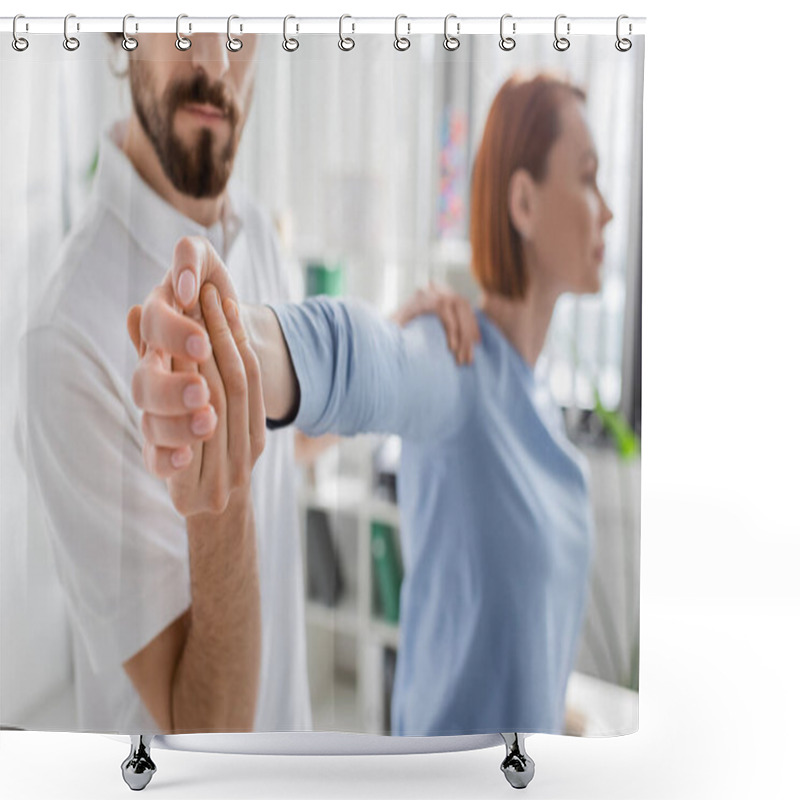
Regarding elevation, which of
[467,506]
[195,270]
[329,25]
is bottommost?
[467,506]

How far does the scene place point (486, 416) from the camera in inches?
66.1

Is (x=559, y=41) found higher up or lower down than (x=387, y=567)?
higher up

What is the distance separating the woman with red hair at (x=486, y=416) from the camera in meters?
1.64

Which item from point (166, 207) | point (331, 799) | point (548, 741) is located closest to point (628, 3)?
point (166, 207)

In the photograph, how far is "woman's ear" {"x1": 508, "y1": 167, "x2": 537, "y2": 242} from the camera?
5.42 feet

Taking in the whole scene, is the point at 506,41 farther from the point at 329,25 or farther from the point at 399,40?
the point at 329,25

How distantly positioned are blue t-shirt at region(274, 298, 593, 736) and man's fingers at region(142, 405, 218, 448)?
145mm

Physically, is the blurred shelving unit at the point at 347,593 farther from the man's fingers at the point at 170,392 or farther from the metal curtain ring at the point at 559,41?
the metal curtain ring at the point at 559,41

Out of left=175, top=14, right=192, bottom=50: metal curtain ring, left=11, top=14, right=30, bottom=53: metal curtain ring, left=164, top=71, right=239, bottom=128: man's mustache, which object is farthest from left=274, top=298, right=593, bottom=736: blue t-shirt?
left=11, top=14, right=30, bottom=53: metal curtain ring

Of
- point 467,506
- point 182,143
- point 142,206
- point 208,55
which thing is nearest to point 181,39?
point 208,55

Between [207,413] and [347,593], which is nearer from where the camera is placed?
[207,413]

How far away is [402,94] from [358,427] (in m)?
0.54

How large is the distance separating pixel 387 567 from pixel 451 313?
1.44 ft

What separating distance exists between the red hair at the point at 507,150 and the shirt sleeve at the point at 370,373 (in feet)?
0.54
